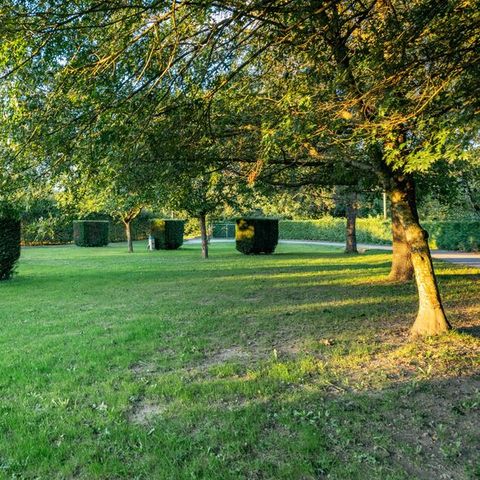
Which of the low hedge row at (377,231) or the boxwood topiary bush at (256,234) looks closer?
the boxwood topiary bush at (256,234)

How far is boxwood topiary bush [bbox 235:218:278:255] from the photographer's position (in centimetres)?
2128

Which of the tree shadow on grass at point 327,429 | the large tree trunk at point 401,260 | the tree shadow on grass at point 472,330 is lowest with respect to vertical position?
the tree shadow on grass at point 327,429

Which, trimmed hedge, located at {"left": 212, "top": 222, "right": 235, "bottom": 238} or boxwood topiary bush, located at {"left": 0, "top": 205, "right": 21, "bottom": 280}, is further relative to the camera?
trimmed hedge, located at {"left": 212, "top": 222, "right": 235, "bottom": 238}

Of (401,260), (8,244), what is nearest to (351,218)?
(401,260)

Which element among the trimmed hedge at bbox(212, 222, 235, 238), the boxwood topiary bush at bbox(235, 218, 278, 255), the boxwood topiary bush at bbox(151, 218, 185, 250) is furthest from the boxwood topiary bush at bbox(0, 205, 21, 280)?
the trimmed hedge at bbox(212, 222, 235, 238)

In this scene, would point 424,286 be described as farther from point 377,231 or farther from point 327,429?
point 377,231

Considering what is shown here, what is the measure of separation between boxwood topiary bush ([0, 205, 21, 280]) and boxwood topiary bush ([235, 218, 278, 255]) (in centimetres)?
1085

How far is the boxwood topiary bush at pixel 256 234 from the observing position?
838 inches

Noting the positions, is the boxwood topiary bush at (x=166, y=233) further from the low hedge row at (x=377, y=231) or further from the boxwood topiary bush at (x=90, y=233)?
the low hedge row at (x=377, y=231)

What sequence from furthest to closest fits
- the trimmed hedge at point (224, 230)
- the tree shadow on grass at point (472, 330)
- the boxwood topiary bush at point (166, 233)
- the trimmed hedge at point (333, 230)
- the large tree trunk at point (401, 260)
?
the trimmed hedge at point (224, 230) < the trimmed hedge at point (333, 230) < the boxwood topiary bush at point (166, 233) < the large tree trunk at point (401, 260) < the tree shadow on grass at point (472, 330)

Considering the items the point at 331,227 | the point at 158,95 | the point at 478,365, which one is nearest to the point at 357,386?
the point at 478,365

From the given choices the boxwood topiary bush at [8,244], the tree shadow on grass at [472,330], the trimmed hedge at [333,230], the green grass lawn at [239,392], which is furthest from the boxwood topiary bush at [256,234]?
the tree shadow on grass at [472,330]

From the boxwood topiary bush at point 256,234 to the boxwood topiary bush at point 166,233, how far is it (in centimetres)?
656

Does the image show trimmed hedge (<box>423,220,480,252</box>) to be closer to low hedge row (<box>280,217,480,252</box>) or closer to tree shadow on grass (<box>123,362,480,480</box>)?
low hedge row (<box>280,217,480,252</box>)
